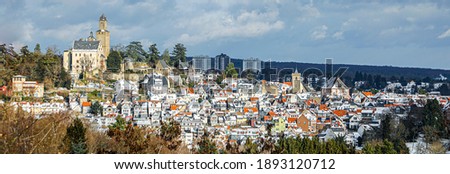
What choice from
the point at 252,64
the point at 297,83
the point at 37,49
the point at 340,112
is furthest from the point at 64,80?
the point at 297,83

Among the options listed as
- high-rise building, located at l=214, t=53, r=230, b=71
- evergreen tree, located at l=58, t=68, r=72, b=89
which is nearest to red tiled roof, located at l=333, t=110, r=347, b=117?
high-rise building, located at l=214, t=53, r=230, b=71

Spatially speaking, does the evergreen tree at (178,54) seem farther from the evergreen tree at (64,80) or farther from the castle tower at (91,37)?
the evergreen tree at (64,80)

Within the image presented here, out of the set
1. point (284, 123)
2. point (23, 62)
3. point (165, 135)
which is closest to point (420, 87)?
point (284, 123)

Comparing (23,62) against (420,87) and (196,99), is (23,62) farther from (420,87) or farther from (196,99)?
(420,87)

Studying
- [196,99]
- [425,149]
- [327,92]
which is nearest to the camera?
[425,149]

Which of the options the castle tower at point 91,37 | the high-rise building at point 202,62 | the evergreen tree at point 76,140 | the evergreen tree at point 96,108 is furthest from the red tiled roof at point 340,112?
the evergreen tree at point 76,140

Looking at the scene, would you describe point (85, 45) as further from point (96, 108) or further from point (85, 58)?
point (96, 108)

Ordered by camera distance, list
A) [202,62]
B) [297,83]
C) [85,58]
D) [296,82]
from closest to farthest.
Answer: [85,58] < [297,83] < [296,82] < [202,62]
